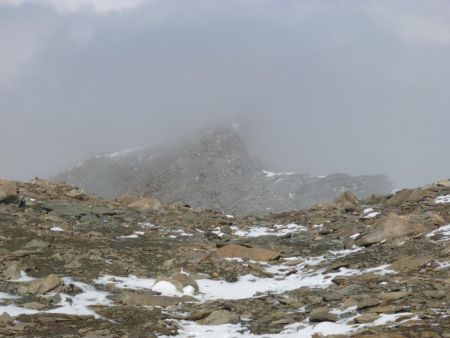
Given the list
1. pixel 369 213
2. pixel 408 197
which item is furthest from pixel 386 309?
pixel 408 197

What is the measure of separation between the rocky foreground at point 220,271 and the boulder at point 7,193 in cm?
5

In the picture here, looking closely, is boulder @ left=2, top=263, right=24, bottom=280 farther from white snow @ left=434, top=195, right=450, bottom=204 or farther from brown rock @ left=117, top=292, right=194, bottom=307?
white snow @ left=434, top=195, right=450, bottom=204

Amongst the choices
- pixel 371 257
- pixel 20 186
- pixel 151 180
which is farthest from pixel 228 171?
pixel 371 257

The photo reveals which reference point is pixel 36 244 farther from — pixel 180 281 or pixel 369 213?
pixel 369 213

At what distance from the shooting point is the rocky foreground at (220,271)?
9.49 m

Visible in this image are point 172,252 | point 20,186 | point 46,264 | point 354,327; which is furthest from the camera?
point 20,186

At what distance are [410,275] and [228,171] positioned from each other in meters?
132

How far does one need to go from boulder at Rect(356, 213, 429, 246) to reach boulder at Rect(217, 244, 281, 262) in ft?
9.54

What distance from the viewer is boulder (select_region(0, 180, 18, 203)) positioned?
2036 centimetres

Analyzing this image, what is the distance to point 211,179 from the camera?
14000cm

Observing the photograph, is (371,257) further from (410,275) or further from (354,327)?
(354,327)

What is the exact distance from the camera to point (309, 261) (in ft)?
51.7

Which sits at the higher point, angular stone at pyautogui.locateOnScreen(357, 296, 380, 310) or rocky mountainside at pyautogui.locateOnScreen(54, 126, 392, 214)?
angular stone at pyautogui.locateOnScreen(357, 296, 380, 310)

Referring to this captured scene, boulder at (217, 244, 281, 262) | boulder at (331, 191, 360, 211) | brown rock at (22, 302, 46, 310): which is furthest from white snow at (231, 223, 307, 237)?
brown rock at (22, 302, 46, 310)
